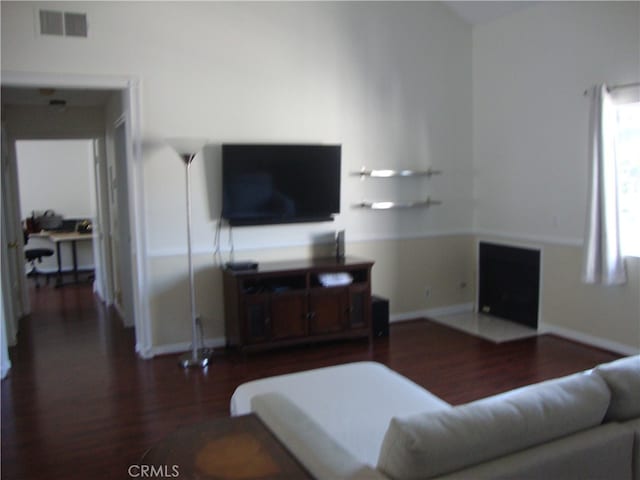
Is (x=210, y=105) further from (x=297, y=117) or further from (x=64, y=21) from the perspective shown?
(x=64, y=21)

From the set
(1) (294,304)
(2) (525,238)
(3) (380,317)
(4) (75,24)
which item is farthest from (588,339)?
(4) (75,24)

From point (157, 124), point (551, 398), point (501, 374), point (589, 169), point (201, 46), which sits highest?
point (201, 46)

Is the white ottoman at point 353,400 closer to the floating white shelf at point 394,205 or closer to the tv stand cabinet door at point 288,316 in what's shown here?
the tv stand cabinet door at point 288,316

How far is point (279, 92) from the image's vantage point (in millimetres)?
5059

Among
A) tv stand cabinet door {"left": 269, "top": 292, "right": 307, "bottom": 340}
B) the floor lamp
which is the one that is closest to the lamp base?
the floor lamp

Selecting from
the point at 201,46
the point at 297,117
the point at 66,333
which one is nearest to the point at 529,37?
the point at 297,117

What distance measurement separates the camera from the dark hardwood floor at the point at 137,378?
124 inches

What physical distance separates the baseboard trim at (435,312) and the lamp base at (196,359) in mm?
1998

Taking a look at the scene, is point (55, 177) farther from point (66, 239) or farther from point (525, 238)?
point (525, 238)

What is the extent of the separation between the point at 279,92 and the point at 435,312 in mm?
2802

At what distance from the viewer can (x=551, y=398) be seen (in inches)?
65.4

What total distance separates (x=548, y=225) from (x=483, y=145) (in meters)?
1.19

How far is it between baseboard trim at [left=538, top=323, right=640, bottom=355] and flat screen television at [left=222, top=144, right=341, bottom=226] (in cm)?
229

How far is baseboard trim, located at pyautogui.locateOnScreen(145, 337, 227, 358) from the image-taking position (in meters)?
4.79
